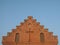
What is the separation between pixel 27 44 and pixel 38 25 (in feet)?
14.3

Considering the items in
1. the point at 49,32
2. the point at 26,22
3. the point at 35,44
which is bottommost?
the point at 35,44

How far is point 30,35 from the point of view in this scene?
3186 centimetres

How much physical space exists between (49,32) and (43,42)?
7.42 ft

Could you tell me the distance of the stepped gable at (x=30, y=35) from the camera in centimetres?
3131

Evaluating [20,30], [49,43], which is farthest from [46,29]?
[20,30]

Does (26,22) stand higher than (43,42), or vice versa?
(26,22)

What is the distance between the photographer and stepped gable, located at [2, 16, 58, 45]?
3131 cm

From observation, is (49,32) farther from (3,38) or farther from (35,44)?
(3,38)

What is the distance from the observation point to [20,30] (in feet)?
107

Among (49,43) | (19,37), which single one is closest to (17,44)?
(19,37)

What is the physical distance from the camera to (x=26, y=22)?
3322 cm

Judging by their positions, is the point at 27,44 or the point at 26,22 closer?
the point at 27,44

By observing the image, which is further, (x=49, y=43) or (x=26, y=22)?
(x=26, y=22)

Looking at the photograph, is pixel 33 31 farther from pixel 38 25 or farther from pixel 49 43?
pixel 49 43
